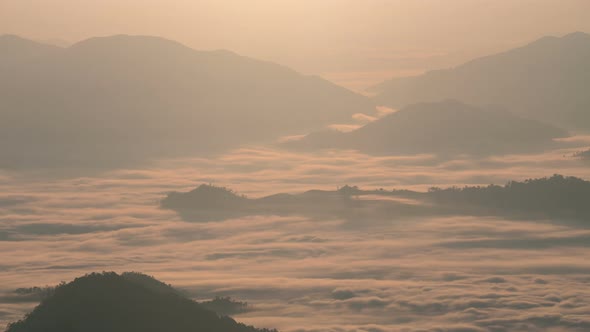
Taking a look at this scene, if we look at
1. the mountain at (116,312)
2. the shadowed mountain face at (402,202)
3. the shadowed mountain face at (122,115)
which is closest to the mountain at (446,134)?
the shadowed mountain face at (122,115)

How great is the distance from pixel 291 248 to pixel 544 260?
17.2 metres

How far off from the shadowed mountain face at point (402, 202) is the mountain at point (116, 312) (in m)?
46.2

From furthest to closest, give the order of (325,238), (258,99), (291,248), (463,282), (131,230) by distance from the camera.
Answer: (258,99), (131,230), (325,238), (291,248), (463,282)

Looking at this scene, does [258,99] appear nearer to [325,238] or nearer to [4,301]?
[325,238]

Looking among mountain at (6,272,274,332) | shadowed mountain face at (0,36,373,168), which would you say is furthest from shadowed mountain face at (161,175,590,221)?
shadowed mountain face at (0,36,373,168)

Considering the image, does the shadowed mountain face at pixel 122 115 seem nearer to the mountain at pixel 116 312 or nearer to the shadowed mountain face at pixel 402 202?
the shadowed mountain face at pixel 402 202

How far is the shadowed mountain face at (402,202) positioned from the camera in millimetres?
79750

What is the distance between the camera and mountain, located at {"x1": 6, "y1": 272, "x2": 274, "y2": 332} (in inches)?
1144

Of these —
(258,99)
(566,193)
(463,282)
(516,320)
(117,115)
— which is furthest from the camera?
(258,99)

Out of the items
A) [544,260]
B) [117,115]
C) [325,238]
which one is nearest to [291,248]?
[325,238]

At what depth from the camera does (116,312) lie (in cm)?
2978

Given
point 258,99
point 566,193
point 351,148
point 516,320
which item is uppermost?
point 258,99

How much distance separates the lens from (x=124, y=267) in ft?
177

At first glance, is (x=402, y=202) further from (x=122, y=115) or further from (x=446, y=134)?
(x=122, y=115)
